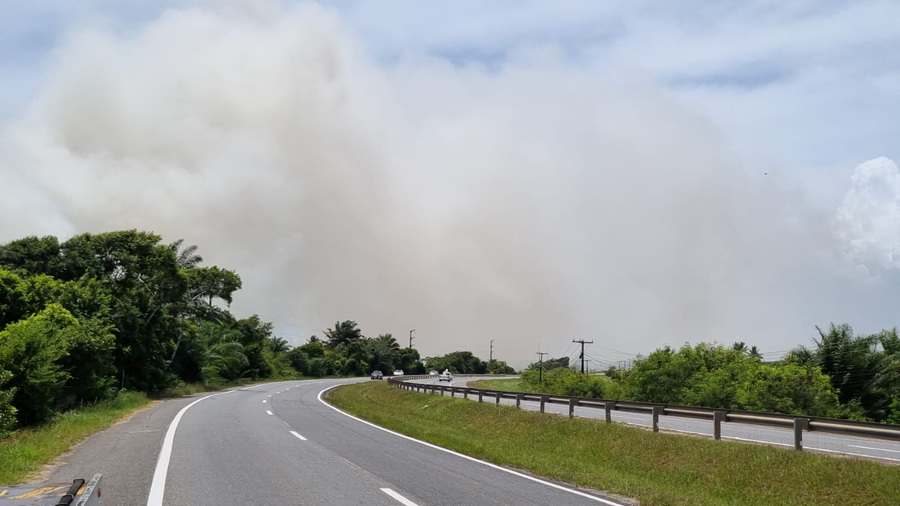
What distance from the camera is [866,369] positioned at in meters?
42.8

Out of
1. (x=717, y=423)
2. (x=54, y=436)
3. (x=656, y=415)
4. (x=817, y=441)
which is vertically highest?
(x=717, y=423)

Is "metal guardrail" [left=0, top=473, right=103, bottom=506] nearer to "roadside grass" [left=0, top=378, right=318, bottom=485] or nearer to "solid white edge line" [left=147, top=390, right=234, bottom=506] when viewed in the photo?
"solid white edge line" [left=147, top=390, right=234, bottom=506]

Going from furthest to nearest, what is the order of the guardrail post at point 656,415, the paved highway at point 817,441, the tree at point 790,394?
the tree at point 790,394
the guardrail post at point 656,415
the paved highway at point 817,441

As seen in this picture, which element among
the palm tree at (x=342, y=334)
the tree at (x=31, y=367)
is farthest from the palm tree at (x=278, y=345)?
the tree at (x=31, y=367)

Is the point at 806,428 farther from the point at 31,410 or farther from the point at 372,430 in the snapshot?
the point at 31,410

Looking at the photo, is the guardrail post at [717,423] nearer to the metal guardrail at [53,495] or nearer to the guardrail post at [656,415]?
the guardrail post at [656,415]

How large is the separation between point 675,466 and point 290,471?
8.71m

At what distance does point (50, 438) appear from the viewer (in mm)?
17875

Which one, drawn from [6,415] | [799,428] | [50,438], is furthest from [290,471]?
[799,428]

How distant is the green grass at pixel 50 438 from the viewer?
41.4ft

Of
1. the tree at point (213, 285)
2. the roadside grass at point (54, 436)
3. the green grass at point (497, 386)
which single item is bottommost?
the green grass at point (497, 386)

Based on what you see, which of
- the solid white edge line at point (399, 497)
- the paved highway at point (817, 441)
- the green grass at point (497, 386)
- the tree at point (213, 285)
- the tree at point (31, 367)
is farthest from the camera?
the green grass at point (497, 386)

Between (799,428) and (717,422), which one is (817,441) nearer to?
(717,422)

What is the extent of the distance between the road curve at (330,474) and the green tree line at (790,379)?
2424cm
